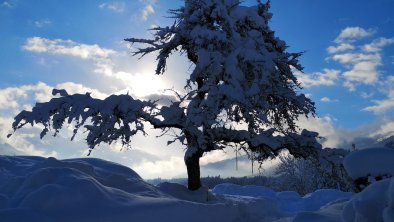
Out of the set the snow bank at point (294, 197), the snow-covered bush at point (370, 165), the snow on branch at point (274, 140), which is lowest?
the snow bank at point (294, 197)

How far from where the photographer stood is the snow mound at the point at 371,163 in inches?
316

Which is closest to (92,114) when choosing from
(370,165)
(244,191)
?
(370,165)

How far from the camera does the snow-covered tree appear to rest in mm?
10844

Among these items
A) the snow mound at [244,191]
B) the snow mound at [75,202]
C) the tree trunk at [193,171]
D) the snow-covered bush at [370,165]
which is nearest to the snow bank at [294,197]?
the snow mound at [244,191]

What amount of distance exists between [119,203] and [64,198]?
1.12m

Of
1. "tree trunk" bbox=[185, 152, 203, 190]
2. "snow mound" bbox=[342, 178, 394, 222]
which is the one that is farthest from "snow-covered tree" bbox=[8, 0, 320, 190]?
"snow mound" bbox=[342, 178, 394, 222]

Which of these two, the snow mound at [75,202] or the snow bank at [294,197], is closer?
the snow mound at [75,202]

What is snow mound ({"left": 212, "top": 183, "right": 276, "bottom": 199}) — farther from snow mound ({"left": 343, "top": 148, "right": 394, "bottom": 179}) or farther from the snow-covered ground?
snow mound ({"left": 343, "top": 148, "right": 394, "bottom": 179})

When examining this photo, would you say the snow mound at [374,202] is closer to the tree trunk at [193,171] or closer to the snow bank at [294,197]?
the tree trunk at [193,171]

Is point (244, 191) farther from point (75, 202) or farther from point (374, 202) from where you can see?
point (374, 202)

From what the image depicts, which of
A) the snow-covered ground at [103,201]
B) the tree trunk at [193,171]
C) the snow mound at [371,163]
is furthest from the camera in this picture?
the tree trunk at [193,171]

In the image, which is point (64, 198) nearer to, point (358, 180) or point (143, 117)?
point (143, 117)

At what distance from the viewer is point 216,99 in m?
10.8

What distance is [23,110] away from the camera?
10.9 meters
